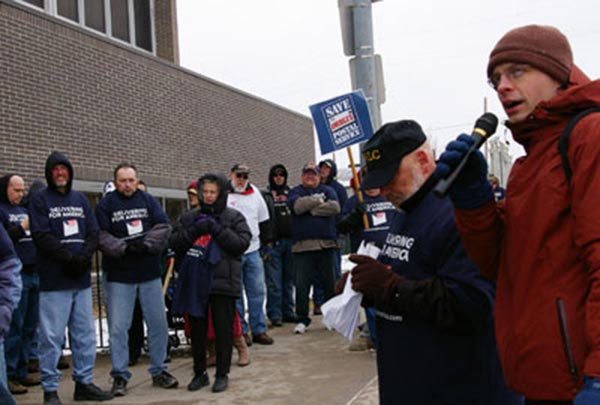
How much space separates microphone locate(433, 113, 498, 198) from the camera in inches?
75.0

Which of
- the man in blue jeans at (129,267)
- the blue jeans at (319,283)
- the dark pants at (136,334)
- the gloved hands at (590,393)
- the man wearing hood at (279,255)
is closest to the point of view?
the gloved hands at (590,393)

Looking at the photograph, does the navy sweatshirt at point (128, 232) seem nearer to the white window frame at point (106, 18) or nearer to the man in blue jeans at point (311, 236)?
the man in blue jeans at point (311, 236)

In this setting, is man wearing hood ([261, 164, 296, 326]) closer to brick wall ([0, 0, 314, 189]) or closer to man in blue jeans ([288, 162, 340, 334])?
man in blue jeans ([288, 162, 340, 334])

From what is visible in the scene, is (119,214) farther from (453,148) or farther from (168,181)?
(168,181)

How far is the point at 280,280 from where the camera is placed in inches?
378

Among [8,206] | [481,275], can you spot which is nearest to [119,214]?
[8,206]

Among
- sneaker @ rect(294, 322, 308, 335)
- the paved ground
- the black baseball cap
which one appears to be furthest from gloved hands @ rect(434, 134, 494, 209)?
sneaker @ rect(294, 322, 308, 335)

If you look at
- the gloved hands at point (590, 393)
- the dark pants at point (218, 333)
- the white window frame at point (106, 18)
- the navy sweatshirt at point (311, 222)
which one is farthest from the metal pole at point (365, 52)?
the white window frame at point (106, 18)

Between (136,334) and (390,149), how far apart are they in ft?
19.2

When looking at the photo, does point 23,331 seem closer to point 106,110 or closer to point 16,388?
point 16,388

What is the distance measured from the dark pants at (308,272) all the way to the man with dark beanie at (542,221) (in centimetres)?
667

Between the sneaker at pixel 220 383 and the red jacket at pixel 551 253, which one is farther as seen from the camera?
the sneaker at pixel 220 383

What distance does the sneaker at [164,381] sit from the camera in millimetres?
6426

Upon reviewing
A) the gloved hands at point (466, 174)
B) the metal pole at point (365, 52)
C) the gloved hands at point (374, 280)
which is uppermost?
the metal pole at point (365, 52)
